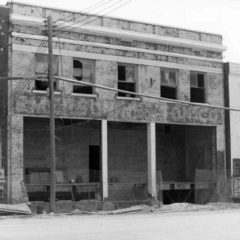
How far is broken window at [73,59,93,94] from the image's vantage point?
32094 millimetres

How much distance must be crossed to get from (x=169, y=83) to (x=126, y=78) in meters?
3.05

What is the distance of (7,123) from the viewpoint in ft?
97.5

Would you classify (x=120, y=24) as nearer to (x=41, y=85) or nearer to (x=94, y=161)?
(x=41, y=85)

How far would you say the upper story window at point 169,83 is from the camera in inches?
1390

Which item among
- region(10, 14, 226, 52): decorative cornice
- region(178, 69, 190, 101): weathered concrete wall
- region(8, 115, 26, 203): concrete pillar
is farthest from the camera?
region(178, 69, 190, 101): weathered concrete wall

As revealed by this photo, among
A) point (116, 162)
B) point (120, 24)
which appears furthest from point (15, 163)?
point (120, 24)

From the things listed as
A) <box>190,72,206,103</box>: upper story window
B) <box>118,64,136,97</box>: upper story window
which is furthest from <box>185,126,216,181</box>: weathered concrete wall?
<box>118,64,136,97</box>: upper story window

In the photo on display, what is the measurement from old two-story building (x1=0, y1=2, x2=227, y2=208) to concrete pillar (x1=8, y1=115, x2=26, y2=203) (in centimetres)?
5

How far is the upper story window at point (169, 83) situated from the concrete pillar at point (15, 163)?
9.60 m

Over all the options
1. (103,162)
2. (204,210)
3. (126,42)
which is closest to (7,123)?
(103,162)

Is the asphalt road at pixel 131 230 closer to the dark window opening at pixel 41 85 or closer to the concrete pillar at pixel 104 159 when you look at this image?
the concrete pillar at pixel 104 159

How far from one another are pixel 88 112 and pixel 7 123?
15.6ft

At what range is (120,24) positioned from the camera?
33.8 metres

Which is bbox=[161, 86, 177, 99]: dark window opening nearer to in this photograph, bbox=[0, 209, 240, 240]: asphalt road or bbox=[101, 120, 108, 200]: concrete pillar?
bbox=[101, 120, 108, 200]: concrete pillar
